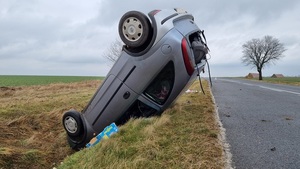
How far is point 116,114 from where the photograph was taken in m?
4.00

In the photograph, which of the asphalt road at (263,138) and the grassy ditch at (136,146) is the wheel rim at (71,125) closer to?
the grassy ditch at (136,146)

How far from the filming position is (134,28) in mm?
3607

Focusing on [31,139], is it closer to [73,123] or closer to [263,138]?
[73,123]

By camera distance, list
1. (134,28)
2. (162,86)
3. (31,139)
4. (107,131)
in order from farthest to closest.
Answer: (31,139)
(162,86)
(107,131)
(134,28)

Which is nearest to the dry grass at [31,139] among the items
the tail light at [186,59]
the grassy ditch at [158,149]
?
the grassy ditch at [158,149]

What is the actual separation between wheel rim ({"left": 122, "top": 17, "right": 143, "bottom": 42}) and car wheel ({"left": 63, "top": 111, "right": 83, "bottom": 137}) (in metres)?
1.58

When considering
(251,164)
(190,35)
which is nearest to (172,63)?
(190,35)

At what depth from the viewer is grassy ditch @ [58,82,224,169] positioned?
234 cm

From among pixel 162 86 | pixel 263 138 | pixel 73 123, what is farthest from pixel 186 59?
pixel 73 123

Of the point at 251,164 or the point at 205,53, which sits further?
the point at 205,53

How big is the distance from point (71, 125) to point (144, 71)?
1582mm

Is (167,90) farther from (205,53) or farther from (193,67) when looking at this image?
(205,53)

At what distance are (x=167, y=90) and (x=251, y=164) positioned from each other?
1.95 metres

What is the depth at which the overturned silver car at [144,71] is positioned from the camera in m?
3.64
